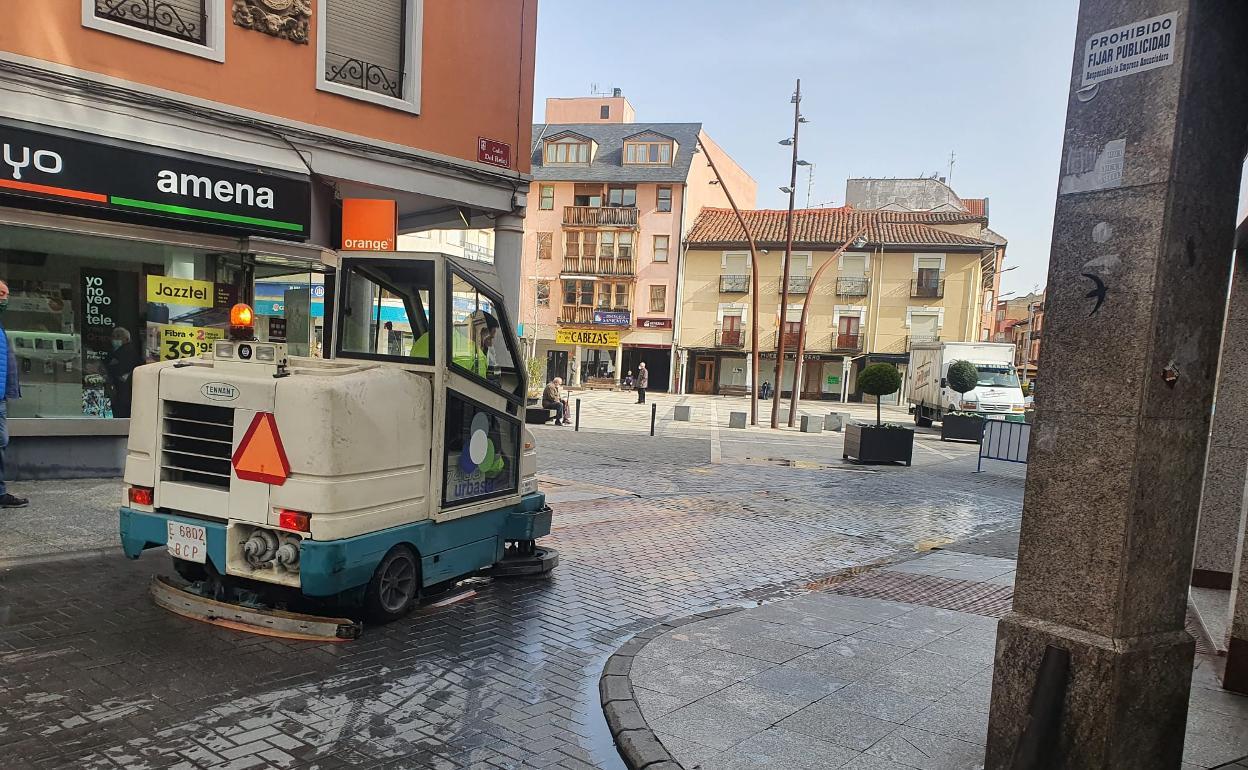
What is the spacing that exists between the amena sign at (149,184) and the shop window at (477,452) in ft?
17.8

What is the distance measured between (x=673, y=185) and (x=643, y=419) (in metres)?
27.7

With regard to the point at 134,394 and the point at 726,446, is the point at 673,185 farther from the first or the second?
the point at 134,394

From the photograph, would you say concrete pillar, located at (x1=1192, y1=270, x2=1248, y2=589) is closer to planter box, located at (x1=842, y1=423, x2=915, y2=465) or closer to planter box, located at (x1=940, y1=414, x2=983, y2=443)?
planter box, located at (x1=842, y1=423, x2=915, y2=465)

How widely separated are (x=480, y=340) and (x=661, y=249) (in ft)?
156

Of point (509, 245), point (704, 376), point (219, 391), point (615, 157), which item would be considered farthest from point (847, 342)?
point (219, 391)

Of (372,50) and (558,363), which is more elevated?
(372,50)

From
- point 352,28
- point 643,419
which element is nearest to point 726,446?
point 643,419

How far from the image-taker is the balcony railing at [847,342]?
50312 millimetres

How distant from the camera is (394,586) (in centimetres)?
518

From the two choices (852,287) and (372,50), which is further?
(852,287)

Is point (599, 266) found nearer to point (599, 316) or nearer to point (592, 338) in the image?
point (599, 316)

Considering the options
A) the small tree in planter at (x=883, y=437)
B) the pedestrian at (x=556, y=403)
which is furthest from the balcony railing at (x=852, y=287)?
the small tree in planter at (x=883, y=437)

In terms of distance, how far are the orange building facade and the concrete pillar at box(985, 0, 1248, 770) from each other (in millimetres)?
6657

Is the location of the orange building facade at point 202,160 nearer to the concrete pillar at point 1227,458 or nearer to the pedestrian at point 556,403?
the concrete pillar at point 1227,458
